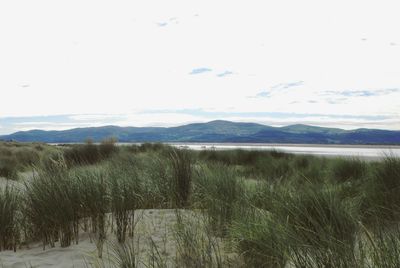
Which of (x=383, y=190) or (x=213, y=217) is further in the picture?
(x=383, y=190)

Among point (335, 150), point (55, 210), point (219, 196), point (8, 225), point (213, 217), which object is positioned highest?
point (219, 196)

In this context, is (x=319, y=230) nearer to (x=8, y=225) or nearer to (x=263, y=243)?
(x=263, y=243)

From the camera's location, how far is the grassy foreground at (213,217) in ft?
10.3

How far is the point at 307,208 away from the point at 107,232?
255cm

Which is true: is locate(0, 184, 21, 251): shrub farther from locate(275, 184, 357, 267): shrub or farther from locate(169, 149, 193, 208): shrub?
locate(275, 184, 357, 267): shrub

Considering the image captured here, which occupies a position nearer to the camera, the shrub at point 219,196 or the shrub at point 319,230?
the shrub at point 319,230

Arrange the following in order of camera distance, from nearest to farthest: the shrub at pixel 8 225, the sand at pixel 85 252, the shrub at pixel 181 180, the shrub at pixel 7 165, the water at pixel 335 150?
1. the sand at pixel 85 252
2. the shrub at pixel 8 225
3. the shrub at pixel 181 180
4. the shrub at pixel 7 165
5. the water at pixel 335 150

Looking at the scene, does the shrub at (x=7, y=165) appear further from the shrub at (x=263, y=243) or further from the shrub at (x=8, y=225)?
the shrub at (x=263, y=243)

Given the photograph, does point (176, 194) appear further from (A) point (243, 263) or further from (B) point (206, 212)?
(A) point (243, 263)

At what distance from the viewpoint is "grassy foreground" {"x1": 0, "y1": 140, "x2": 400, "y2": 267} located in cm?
315

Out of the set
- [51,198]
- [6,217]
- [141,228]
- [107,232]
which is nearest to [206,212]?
[141,228]

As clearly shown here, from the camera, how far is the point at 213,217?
4.87m

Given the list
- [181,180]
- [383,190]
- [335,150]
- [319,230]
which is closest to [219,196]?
[181,180]

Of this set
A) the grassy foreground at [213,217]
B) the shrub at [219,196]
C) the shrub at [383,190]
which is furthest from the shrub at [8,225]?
the shrub at [383,190]
